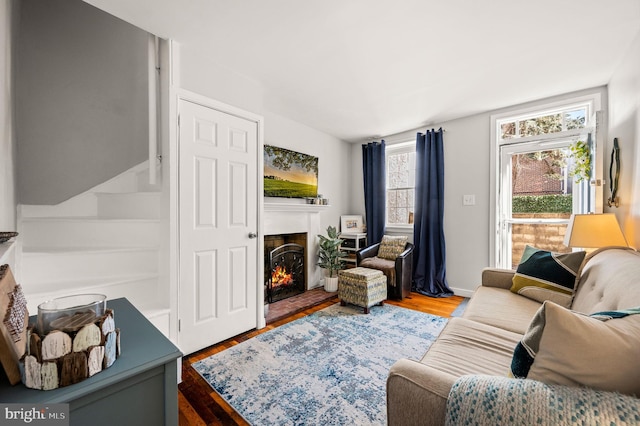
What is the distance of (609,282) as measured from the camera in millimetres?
1360

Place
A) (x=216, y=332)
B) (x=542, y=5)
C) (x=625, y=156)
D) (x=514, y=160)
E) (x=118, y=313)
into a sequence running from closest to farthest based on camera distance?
(x=118, y=313)
(x=542, y=5)
(x=625, y=156)
(x=216, y=332)
(x=514, y=160)

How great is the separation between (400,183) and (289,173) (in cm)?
184

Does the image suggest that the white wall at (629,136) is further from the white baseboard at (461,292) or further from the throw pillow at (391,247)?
the throw pillow at (391,247)

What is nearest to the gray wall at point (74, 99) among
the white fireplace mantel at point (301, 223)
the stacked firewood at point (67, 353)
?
the white fireplace mantel at point (301, 223)

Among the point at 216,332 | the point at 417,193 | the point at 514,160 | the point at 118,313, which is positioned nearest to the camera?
the point at 118,313

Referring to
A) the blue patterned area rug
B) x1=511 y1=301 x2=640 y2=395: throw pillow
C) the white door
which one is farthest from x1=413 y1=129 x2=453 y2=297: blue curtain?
x1=511 y1=301 x2=640 y2=395: throw pillow

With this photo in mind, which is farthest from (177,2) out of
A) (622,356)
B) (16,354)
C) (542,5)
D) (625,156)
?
(625,156)

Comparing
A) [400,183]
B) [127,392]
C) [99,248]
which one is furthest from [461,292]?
[99,248]

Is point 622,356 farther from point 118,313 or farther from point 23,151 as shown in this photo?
point 23,151

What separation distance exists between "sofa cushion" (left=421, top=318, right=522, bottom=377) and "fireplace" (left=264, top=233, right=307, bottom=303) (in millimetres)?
2271

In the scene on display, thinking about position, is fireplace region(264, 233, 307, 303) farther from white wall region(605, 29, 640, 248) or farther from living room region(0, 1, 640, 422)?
white wall region(605, 29, 640, 248)

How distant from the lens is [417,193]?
396 cm

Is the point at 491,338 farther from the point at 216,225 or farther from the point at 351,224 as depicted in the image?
the point at 351,224

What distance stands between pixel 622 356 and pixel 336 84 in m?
2.71
